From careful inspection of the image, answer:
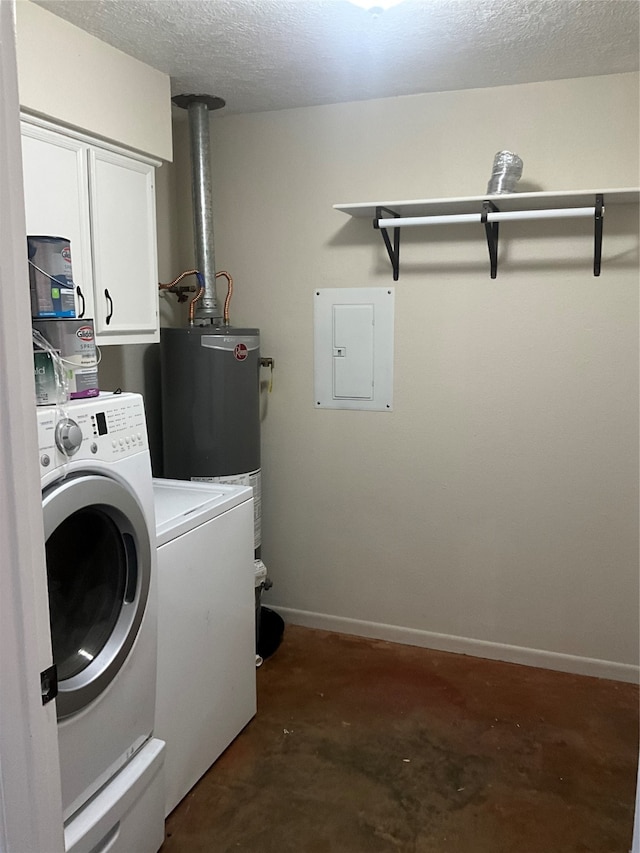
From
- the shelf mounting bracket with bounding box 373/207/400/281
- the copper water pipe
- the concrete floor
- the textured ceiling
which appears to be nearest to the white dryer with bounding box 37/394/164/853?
the concrete floor

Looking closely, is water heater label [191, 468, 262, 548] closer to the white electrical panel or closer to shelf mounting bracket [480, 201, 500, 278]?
the white electrical panel

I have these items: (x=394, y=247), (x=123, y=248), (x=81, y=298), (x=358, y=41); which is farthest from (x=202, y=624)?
(x=358, y=41)

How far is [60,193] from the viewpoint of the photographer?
6.91 feet

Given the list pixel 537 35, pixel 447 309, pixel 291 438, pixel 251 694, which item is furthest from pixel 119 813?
pixel 537 35

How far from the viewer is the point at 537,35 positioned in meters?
2.22

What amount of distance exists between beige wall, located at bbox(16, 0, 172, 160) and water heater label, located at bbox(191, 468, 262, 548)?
1.26 m

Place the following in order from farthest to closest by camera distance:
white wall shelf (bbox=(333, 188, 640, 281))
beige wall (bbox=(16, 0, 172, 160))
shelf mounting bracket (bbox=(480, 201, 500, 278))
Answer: shelf mounting bracket (bbox=(480, 201, 500, 278)), white wall shelf (bbox=(333, 188, 640, 281)), beige wall (bbox=(16, 0, 172, 160))

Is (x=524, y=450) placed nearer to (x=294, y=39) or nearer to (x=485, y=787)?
(x=485, y=787)

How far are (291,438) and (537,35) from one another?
184 cm

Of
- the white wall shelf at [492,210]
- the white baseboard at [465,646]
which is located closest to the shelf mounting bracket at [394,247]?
the white wall shelf at [492,210]

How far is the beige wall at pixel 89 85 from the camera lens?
6.50 feet

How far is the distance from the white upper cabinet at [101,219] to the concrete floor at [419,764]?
1509 millimetres

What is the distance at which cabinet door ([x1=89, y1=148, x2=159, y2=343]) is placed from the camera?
2281 millimetres

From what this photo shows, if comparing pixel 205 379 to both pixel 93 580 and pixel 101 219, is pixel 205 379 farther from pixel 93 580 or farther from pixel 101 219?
pixel 93 580
